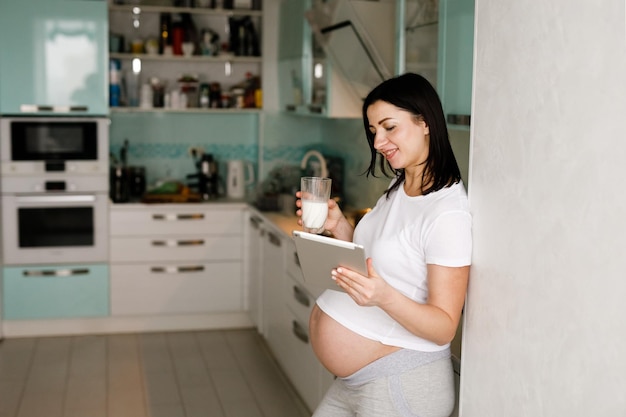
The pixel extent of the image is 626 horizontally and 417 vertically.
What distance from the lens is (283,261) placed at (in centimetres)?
442

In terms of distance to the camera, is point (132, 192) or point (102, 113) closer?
point (102, 113)

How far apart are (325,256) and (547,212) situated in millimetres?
542

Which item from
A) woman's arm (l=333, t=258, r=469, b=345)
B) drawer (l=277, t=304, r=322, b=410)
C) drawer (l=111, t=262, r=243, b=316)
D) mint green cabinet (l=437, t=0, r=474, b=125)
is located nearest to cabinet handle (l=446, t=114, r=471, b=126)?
mint green cabinet (l=437, t=0, r=474, b=125)

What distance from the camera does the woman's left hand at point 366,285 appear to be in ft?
5.87

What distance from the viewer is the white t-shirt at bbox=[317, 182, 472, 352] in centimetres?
189

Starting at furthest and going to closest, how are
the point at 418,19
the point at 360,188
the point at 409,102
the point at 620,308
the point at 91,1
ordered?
1. the point at 91,1
2. the point at 360,188
3. the point at 418,19
4. the point at 409,102
5. the point at 620,308

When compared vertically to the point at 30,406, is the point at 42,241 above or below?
above

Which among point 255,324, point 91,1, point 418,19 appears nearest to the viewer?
point 418,19

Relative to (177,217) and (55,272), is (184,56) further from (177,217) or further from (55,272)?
(55,272)

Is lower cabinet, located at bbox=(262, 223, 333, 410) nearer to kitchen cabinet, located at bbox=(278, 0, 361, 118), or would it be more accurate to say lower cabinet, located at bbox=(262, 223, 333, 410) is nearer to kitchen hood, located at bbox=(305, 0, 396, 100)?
kitchen cabinet, located at bbox=(278, 0, 361, 118)

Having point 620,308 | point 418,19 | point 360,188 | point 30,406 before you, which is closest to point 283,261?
point 360,188

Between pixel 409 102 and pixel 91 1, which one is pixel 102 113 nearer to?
pixel 91 1

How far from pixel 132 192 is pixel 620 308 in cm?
461

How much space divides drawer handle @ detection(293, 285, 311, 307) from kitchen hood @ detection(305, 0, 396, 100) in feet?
3.19
